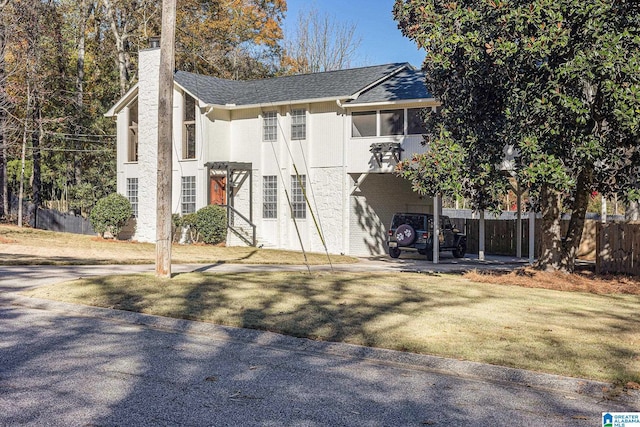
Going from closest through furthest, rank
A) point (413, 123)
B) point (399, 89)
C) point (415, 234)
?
point (415, 234), point (413, 123), point (399, 89)

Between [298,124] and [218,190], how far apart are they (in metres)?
4.72

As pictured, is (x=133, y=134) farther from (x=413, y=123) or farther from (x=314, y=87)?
(x=413, y=123)

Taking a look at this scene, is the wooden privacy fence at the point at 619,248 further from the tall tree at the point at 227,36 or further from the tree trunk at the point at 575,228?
the tall tree at the point at 227,36

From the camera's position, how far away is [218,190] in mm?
32219

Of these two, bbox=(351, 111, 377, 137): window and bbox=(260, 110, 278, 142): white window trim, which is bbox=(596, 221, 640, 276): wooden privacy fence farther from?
bbox=(260, 110, 278, 142): white window trim

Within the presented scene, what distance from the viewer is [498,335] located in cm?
970

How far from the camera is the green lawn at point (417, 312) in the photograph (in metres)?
8.73

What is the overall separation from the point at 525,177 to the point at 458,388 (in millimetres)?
8871

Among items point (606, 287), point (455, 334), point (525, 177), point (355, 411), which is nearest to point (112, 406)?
point (355, 411)

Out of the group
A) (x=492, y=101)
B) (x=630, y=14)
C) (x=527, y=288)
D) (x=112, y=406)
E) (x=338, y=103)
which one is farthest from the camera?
(x=338, y=103)

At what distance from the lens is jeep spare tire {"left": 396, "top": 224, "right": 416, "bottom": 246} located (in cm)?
2714

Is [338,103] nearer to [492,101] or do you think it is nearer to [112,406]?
[492,101]

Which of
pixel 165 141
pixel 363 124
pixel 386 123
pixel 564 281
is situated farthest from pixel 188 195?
pixel 564 281

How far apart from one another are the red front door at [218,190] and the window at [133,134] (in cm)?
479
